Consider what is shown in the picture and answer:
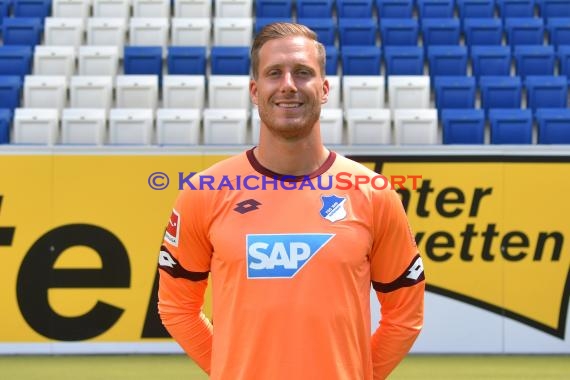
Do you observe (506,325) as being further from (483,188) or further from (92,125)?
(92,125)

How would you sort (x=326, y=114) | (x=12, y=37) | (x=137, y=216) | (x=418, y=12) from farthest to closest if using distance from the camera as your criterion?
(x=418, y=12) < (x=12, y=37) < (x=326, y=114) < (x=137, y=216)

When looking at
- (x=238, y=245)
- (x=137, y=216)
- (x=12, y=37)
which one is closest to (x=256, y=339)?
(x=238, y=245)

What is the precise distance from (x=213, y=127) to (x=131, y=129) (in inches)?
27.1

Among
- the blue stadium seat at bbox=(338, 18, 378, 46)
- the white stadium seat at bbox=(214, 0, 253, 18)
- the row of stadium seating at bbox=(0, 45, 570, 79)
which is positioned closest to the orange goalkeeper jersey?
the row of stadium seating at bbox=(0, 45, 570, 79)

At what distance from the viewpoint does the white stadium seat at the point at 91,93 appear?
9047 millimetres

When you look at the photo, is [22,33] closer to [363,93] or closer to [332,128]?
[363,93]

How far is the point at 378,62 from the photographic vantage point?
9.82 meters

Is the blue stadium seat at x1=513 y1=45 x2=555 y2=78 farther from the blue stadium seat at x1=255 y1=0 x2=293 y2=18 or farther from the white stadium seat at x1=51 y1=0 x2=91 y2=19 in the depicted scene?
the white stadium seat at x1=51 y1=0 x2=91 y2=19

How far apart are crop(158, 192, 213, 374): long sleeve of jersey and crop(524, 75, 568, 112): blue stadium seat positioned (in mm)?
7390

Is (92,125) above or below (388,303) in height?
above

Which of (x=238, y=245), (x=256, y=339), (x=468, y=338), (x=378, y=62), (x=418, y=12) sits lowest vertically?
(x=468, y=338)

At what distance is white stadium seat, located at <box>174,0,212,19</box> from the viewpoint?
36.0ft

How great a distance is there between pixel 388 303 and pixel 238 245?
0.40 meters

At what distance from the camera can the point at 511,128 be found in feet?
28.6
